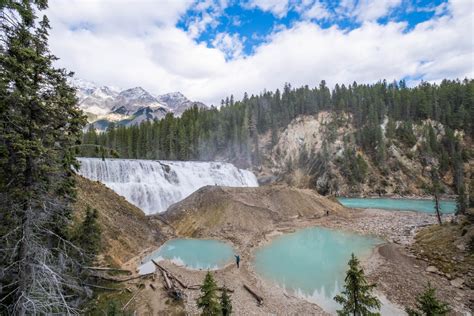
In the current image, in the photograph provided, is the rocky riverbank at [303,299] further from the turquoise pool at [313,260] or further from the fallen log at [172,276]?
the turquoise pool at [313,260]

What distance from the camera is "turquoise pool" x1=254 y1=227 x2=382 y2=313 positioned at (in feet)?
61.5

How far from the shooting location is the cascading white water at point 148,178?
39.4 meters

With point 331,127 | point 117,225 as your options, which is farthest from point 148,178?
point 331,127

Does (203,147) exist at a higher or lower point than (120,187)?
higher

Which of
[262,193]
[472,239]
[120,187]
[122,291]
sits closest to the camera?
[122,291]

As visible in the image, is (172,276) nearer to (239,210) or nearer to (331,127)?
(239,210)

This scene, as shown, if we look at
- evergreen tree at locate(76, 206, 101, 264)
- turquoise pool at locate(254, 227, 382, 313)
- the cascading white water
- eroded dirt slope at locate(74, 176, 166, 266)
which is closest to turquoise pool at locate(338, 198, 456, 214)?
turquoise pool at locate(254, 227, 382, 313)

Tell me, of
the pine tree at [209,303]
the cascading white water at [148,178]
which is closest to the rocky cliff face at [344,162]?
the cascading white water at [148,178]

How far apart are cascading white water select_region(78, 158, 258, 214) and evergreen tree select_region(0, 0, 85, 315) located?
33.4 meters

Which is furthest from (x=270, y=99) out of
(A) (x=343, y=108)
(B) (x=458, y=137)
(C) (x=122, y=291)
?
(C) (x=122, y=291)

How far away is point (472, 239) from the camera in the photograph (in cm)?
2408

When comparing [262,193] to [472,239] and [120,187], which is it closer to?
[120,187]

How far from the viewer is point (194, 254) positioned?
2586 centimetres

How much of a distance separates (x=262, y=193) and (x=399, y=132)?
217 feet
